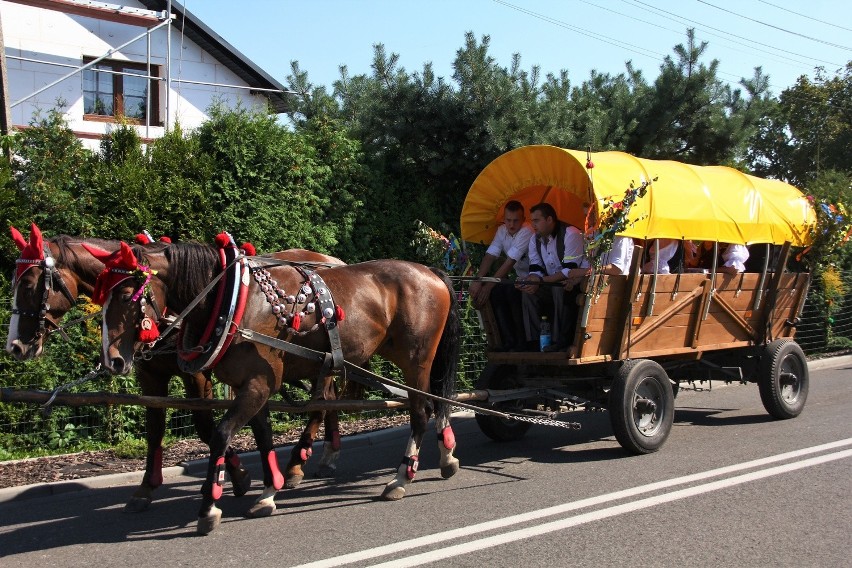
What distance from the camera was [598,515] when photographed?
18.1 ft

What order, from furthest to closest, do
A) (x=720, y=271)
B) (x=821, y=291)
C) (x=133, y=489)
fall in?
(x=821, y=291)
(x=720, y=271)
(x=133, y=489)

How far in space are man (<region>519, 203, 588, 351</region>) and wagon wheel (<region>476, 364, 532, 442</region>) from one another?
1.65ft

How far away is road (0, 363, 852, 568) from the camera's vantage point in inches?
190

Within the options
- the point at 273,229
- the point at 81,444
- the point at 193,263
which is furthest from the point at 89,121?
the point at 193,263

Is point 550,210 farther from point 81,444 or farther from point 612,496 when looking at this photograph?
point 81,444

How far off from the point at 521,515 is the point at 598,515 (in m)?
0.49

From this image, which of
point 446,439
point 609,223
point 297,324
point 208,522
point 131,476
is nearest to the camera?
point 208,522

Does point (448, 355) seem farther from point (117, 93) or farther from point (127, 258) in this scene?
point (117, 93)

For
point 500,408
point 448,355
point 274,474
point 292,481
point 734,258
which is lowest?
point 292,481

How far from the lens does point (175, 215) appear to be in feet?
28.6

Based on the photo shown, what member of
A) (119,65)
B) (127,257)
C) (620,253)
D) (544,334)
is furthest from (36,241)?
(119,65)

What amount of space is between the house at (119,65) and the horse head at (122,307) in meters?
10.1

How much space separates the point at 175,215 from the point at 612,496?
5.16m

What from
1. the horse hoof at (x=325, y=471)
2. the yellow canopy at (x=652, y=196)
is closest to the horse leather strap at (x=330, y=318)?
the horse hoof at (x=325, y=471)
